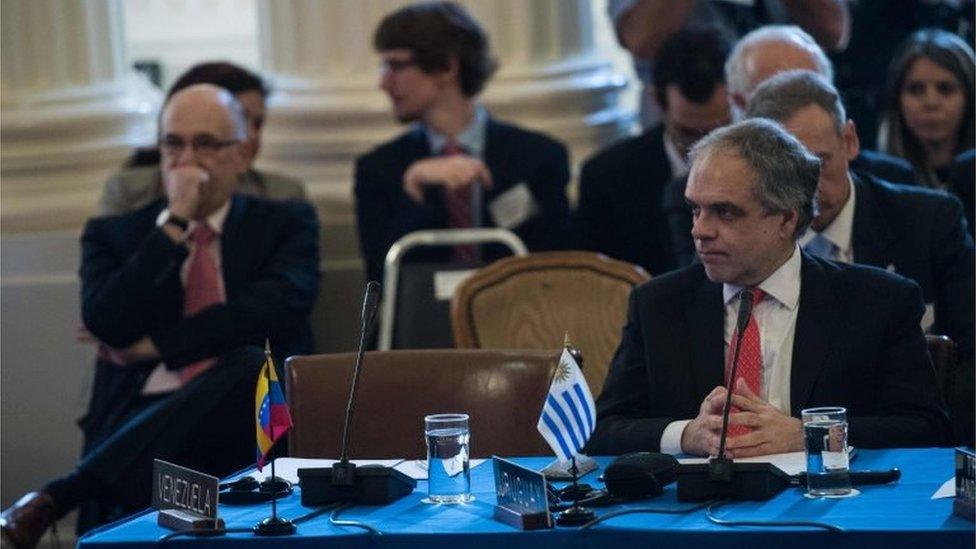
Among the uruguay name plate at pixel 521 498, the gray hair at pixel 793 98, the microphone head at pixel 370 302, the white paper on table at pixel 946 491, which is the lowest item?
the white paper on table at pixel 946 491

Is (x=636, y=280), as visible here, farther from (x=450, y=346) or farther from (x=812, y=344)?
(x=812, y=344)

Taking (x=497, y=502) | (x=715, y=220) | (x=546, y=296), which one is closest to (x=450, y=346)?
(x=546, y=296)

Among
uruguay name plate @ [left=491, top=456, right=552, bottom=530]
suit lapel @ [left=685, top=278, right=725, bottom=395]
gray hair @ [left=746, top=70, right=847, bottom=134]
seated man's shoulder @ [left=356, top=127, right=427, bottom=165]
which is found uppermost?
gray hair @ [left=746, top=70, right=847, bottom=134]

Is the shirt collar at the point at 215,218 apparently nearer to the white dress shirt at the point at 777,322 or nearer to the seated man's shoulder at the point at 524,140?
the seated man's shoulder at the point at 524,140

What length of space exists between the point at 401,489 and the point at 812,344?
0.95 meters

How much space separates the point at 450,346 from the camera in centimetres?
536

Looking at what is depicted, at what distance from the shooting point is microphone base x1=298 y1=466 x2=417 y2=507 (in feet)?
10.4

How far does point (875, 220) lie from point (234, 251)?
1848mm

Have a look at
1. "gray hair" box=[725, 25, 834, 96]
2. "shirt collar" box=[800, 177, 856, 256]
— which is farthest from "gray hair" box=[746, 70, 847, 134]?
"gray hair" box=[725, 25, 834, 96]

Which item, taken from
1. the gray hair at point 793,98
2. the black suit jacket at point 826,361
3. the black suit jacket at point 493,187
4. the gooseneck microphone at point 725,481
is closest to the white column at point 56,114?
the black suit jacket at point 493,187

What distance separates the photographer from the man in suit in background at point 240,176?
569 cm

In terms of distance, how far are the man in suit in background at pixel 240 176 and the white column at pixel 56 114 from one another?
0.55 metres

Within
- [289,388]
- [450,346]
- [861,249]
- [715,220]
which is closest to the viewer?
[715,220]

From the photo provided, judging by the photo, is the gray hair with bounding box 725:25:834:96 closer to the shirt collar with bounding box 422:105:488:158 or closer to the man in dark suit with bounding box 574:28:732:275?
the man in dark suit with bounding box 574:28:732:275
